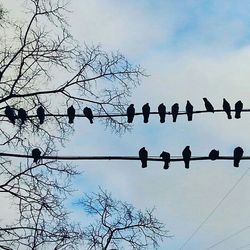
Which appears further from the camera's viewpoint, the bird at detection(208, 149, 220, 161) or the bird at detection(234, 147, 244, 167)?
the bird at detection(234, 147, 244, 167)

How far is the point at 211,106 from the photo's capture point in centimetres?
652

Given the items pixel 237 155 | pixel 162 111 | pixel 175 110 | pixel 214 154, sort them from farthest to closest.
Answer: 1. pixel 175 110
2. pixel 162 111
3. pixel 237 155
4. pixel 214 154

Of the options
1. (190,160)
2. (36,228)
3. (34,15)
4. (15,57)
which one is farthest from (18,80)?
(190,160)

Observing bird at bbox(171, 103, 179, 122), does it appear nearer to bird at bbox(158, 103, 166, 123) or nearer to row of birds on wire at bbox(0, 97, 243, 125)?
row of birds on wire at bbox(0, 97, 243, 125)

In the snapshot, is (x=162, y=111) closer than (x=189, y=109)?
No

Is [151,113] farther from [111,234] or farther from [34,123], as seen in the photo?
[111,234]

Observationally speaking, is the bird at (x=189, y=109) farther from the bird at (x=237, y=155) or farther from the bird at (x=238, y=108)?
the bird at (x=237, y=155)

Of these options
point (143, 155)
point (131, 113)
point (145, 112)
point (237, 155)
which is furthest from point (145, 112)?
point (237, 155)

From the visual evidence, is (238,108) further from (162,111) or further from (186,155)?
(186,155)

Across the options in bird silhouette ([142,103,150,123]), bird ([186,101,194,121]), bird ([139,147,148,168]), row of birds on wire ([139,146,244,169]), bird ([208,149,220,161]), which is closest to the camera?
bird ([208,149,220,161])

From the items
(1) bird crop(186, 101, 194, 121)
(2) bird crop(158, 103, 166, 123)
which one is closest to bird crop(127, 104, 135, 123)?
(2) bird crop(158, 103, 166, 123)

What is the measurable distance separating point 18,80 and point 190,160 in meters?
4.21

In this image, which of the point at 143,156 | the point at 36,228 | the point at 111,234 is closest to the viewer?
the point at 143,156

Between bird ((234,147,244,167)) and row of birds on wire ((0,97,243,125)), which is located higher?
row of birds on wire ((0,97,243,125))
